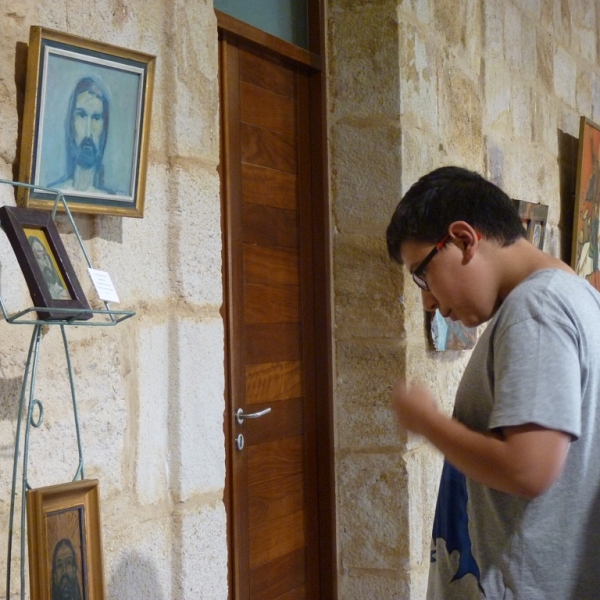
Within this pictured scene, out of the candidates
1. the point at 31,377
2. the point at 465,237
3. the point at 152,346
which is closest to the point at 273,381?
the point at 152,346

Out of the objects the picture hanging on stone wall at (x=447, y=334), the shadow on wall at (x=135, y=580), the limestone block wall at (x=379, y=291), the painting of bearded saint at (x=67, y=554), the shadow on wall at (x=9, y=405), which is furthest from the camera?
the picture hanging on stone wall at (x=447, y=334)

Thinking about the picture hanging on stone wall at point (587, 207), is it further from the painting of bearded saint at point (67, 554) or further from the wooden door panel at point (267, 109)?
the painting of bearded saint at point (67, 554)

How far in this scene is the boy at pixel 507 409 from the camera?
4.29 feet

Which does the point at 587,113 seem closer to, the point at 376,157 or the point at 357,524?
the point at 376,157

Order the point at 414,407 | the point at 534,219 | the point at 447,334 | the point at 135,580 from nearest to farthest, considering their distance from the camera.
Answer: the point at 414,407
the point at 135,580
the point at 447,334
the point at 534,219

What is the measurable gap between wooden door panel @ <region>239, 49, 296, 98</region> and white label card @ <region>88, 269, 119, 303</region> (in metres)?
1.35

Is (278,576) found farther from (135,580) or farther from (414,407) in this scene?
(414,407)

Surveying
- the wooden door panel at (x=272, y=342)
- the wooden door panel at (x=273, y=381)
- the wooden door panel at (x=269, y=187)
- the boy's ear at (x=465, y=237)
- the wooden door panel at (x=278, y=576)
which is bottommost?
the wooden door panel at (x=278, y=576)

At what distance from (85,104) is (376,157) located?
54.2 inches

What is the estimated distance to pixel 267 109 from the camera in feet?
9.32

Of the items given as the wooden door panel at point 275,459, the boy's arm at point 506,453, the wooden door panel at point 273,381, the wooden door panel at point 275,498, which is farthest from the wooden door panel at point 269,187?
Result: the boy's arm at point 506,453

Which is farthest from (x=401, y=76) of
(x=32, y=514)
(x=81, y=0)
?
(x=32, y=514)

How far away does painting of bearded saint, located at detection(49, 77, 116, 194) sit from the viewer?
5.80 feet

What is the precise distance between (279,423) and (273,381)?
0.47 feet
